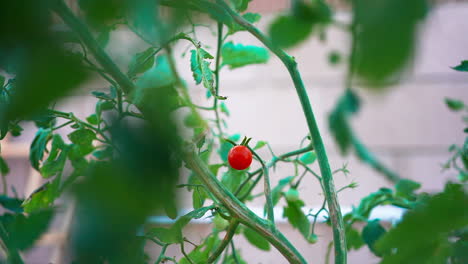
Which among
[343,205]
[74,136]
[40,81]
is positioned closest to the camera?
[40,81]

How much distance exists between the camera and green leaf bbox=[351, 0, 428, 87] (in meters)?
0.11

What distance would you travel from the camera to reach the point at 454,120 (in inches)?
75.7

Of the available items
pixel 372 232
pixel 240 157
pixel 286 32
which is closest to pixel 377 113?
pixel 372 232

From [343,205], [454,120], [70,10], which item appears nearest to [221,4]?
[70,10]

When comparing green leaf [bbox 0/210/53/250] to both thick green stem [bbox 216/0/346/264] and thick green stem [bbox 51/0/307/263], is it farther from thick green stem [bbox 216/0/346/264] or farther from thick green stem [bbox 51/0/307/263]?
thick green stem [bbox 216/0/346/264]

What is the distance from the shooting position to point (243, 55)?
64 cm

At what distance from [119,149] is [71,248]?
0.03m

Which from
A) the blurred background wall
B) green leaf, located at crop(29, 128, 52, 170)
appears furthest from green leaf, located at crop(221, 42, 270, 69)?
the blurred background wall

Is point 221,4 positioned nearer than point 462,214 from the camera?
No

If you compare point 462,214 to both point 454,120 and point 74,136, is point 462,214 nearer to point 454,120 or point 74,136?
point 74,136

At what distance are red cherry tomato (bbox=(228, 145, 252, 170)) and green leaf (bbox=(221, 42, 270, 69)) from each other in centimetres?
16

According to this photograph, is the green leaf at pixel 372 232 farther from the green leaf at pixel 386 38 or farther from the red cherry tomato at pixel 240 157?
the green leaf at pixel 386 38

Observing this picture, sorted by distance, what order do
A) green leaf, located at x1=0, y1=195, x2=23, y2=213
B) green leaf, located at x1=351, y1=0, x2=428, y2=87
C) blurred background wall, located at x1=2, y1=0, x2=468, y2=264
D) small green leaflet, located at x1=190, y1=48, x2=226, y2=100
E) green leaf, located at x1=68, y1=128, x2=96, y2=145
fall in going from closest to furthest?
green leaf, located at x1=351, y1=0, x2=428, y2=87 < small green leaflet, located at x1=190, y1=48, x2=226, y2=100 < green leaf, located at x1=68, y1=128, x2=96, y2=145 < green leaf, located at x1=0, y1=195, x2=23, y2=213 < blurred background wall, located at x1=2, y1=0, x2=468, y2=264

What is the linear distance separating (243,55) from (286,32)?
0.47 metres
